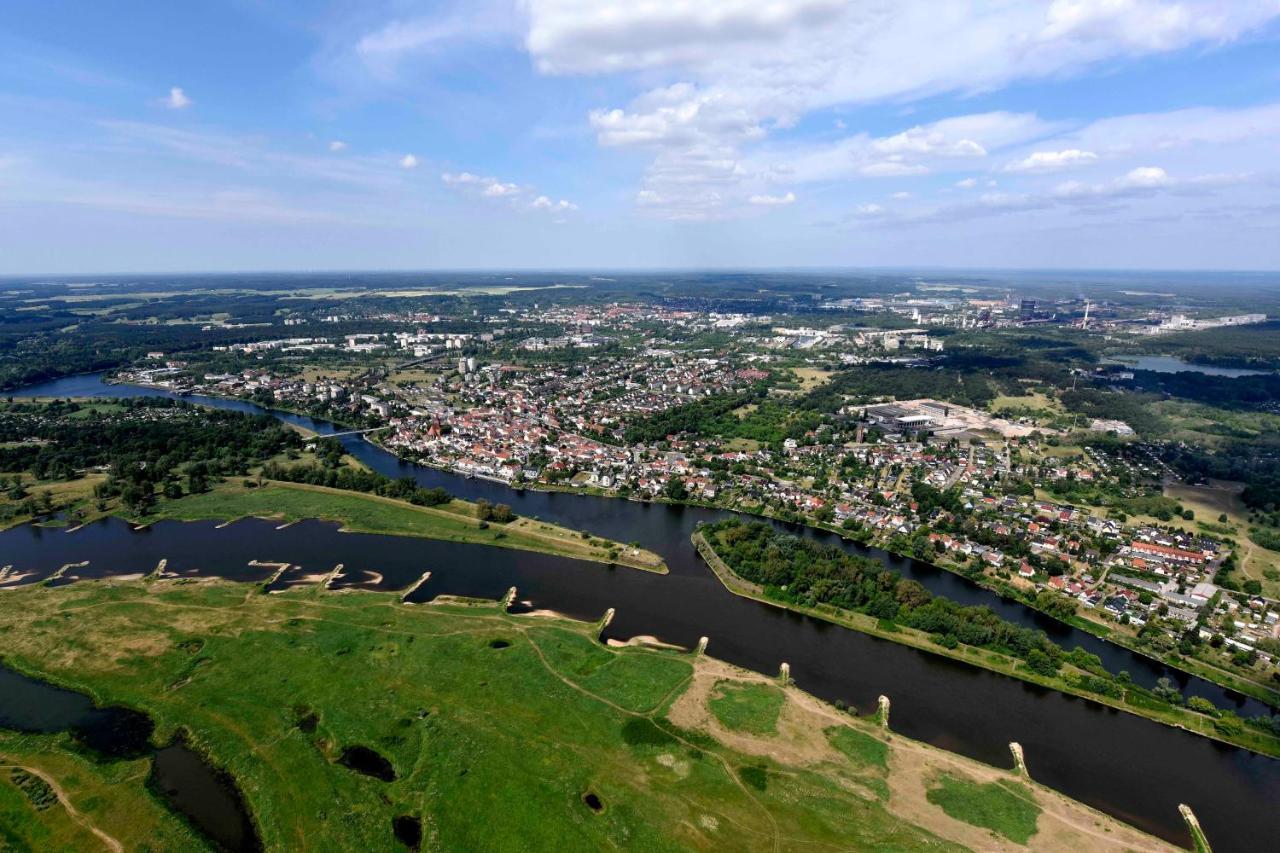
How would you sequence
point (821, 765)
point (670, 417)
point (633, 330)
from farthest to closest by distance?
point (633, 330)
point (670, 417)
point (821, 765)

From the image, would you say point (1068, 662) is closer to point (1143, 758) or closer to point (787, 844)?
point (1143, 758)

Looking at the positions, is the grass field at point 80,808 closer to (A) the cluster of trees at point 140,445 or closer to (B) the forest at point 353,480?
(B) the forest at point 353,480

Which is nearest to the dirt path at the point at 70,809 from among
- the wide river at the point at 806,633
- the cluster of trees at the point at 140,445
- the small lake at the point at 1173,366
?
the wide river at the point at 806,633

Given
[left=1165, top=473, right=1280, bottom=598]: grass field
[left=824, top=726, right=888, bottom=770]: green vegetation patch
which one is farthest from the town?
[left=824, top=726, right=888, bottom=770]: green vegetation patch

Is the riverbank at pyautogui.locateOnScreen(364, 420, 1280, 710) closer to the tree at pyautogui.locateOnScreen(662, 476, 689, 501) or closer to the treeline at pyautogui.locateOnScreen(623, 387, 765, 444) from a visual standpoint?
the tree at pyautogui.locateOnScreen(662, 476, 689, 501)

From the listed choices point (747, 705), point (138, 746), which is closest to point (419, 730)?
point (138, 746)

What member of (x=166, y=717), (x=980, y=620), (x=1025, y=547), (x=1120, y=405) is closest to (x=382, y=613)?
(x=166, y=717)
